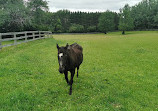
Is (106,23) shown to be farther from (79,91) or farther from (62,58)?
(62,58)

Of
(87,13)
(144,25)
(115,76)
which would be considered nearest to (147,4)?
(144,25)

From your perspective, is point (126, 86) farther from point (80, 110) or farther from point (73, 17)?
point (73, 17)

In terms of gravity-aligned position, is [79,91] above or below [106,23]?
below

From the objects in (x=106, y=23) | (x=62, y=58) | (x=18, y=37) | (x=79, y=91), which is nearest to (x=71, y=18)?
(x=106, y=23)

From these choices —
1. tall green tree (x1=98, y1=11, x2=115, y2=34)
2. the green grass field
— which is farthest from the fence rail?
tall green tree (x1=98, y1=11, x2=115, y2=34)

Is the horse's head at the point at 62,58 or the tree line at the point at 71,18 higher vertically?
the tree line at the point at 71,18

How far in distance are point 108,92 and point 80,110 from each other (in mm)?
1789

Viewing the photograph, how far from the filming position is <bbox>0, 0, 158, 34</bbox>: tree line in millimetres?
28906

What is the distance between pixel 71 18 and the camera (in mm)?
111312

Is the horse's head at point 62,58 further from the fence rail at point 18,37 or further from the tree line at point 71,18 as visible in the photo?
the tree line at point 71,18

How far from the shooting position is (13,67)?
352 inches

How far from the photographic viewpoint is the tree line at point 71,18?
28906mm

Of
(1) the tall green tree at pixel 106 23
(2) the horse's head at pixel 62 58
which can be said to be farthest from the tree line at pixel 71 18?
(2) the horse's head at pixel 62 58

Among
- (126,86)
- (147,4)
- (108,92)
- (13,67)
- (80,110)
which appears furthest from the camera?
(147,4)
